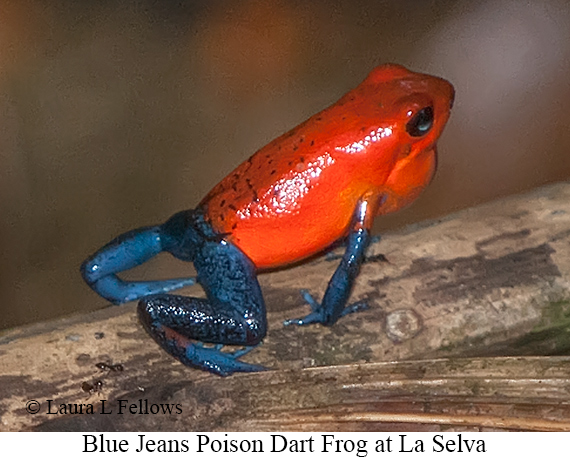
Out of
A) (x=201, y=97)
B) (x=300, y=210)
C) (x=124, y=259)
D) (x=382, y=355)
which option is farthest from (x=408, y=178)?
(x=201, y=97)

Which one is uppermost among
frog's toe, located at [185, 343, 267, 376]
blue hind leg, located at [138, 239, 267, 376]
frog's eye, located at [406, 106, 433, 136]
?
frog's eye, located at [406, 106, 433, 136]

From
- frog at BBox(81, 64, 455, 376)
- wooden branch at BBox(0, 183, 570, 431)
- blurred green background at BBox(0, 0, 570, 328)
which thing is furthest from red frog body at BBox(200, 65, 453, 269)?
blurred green background at BBox(0, 0, 570, 328)

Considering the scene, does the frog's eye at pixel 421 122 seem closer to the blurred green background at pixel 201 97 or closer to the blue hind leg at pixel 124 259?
the blue hind leg at pixel 124 259

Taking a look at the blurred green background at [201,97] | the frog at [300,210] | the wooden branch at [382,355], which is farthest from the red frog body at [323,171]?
the blurred green background at [201,97]

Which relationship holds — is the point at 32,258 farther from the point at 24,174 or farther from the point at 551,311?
the point at 551,311

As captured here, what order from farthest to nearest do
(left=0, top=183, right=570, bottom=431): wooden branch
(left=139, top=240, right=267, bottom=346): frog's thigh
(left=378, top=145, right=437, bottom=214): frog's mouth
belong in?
(left=378, top=145, right=437, bottom=214): frog's mouth
(left=139, top=240, right=267, bottom=346): frog's thigh
(left=0, top=183, right=570, bottom=431): wooden branch

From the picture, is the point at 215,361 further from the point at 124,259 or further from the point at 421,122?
the point at 421,122

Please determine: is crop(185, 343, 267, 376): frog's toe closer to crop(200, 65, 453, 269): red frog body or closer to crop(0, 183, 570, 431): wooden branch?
crop(0, 183, 570, 431): wooden branch
